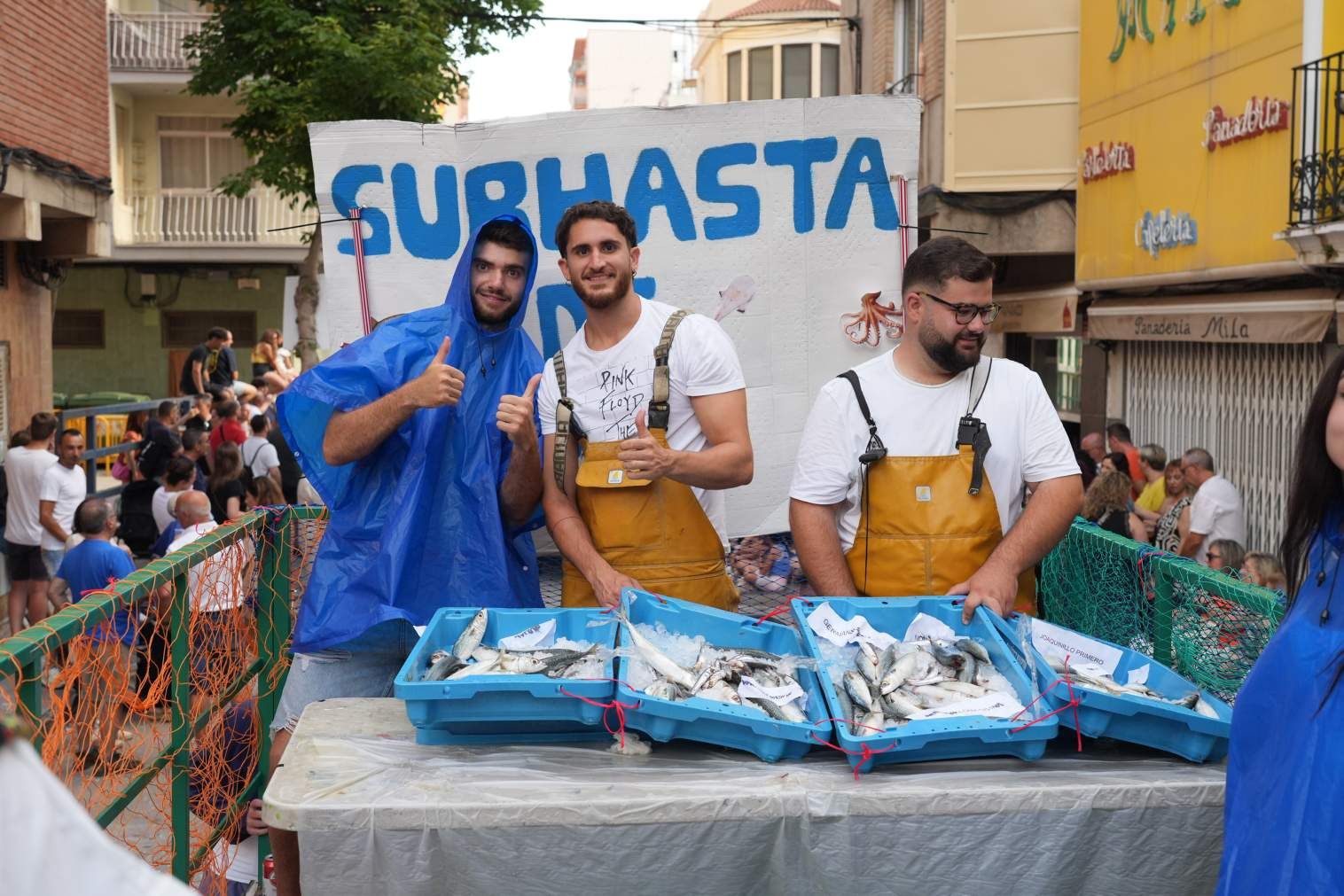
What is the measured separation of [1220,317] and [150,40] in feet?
75.8

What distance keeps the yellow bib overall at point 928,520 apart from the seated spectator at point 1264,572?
12.0ft

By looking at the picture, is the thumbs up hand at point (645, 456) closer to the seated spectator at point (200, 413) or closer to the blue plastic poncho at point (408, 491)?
the blue plastic poncho at point (408, 491)

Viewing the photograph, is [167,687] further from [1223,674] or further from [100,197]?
[100,197]

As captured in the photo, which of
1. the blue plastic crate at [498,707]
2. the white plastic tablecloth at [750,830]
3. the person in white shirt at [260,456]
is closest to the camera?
the white plastic tablecloth at [750,830]

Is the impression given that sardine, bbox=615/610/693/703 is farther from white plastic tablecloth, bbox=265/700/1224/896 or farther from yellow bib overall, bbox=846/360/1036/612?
yellow bib overall, bbox=846/360/1036/612

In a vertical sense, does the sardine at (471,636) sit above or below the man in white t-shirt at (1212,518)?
above

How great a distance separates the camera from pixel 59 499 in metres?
11.4

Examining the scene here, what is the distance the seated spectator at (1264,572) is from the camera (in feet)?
22.6

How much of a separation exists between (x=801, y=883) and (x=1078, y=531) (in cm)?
246

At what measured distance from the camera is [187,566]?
3.93 meters

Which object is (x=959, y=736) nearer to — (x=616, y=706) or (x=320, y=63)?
(x=616, y=706)

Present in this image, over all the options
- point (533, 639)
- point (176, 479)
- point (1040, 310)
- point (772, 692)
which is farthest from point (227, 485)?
point (1040, 310)

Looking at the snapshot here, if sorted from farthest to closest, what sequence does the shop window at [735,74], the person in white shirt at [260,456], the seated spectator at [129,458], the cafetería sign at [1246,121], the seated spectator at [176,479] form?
the shop window at [735,74], the seated spectator at [129,458], the person in white shirt at [260,456], the cafetería sign at [1246,121], the seated spectator at [176,479]

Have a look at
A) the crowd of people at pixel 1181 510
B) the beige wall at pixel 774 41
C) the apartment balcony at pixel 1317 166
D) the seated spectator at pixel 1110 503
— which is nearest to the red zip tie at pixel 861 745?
the crowd of people at pixel 1181 510
